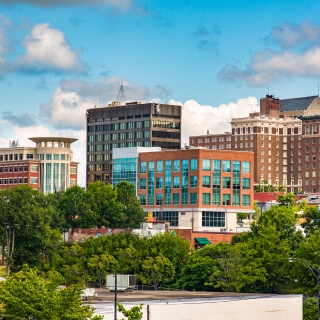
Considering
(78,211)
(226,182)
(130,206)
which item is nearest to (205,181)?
(226,182)

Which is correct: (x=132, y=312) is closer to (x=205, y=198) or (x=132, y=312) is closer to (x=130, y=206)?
(x=130, y=206)

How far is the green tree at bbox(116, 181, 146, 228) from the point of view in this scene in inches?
7510

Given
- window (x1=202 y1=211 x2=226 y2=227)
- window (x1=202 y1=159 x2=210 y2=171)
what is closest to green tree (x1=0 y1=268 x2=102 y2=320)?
window (x1=202 y1=211 x2=226 y2=227)

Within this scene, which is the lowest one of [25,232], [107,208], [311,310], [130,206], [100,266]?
[311,310]

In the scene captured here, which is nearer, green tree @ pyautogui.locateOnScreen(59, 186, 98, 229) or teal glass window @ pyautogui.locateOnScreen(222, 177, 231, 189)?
green tree @ pyautogui.locateOnScreen(59, 186, 98, 229)

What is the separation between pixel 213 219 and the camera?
642ft

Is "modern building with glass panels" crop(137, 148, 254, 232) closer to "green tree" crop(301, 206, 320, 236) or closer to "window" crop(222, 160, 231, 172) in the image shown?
"window" crop(222, 160, 231, 172)

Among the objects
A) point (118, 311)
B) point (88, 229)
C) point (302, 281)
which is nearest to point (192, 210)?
point (88, 229)

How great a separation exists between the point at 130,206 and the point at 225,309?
10145cm

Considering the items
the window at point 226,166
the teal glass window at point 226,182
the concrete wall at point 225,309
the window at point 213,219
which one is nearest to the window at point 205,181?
the teal glass window at point 226,182

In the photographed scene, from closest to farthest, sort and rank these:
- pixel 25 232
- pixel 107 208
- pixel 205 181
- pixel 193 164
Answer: pixel 25 232, pixel 107 208, pixel 205 181, pixel 193 164

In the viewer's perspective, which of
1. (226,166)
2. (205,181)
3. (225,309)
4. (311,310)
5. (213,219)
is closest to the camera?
(225,309)

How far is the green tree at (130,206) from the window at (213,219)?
11.7 meters

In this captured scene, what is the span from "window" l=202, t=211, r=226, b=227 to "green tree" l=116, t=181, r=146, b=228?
38.4ft
